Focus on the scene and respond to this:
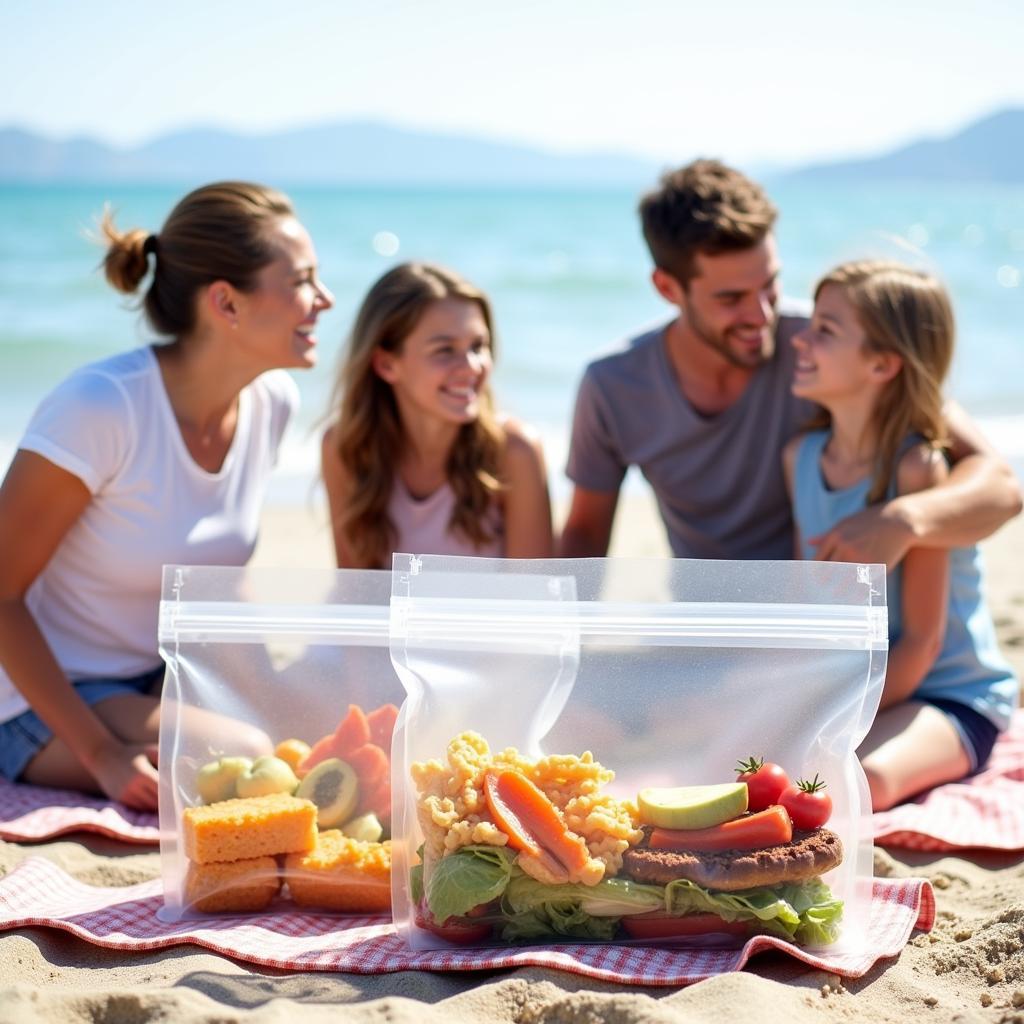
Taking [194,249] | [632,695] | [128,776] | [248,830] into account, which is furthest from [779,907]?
[194,249]

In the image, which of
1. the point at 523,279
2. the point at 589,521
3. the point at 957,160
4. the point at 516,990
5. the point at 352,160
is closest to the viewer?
the point at 516,990

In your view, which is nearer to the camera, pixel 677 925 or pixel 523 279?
pixel 677 925

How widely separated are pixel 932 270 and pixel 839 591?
169 centimetres

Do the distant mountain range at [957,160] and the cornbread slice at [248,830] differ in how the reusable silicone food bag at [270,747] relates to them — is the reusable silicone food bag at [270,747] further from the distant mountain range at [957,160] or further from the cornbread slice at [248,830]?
the distant mountain range at [957,160]

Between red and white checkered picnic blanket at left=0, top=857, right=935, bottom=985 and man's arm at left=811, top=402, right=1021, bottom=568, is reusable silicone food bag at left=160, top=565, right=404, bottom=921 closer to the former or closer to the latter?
red and white checkered picnic blanket at left=0, top=857, right=935, bottom=985

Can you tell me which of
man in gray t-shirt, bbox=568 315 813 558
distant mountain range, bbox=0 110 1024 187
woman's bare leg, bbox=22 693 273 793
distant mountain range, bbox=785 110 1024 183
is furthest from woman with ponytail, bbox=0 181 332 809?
distant mountain range, bbox=785 110 1024 183

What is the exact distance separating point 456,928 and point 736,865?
0.53 metres

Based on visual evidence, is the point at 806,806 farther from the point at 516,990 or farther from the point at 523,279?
the point at 523,279

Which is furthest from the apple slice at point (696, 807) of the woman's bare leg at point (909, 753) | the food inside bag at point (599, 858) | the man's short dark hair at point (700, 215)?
the man's short dark hair at point (700, 215)

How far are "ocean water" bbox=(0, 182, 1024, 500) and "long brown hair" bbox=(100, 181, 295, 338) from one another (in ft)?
0.37

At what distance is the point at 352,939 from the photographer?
244cm

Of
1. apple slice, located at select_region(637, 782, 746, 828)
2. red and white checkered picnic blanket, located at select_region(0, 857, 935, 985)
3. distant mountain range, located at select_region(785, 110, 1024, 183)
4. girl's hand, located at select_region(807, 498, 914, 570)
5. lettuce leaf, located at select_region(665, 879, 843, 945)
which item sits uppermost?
distant mountain range, located at select_region(785, 110, 1024, 183)

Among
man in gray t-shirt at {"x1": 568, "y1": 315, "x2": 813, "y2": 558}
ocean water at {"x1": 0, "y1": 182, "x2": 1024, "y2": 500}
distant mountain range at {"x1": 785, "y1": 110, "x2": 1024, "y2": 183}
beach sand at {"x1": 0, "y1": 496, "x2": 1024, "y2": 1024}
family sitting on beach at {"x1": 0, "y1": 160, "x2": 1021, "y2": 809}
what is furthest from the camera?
distant mountain range at {"x1": 785, "y1": 110, "x2": 1024, "y2": 183}

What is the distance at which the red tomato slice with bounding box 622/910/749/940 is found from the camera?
229cm
